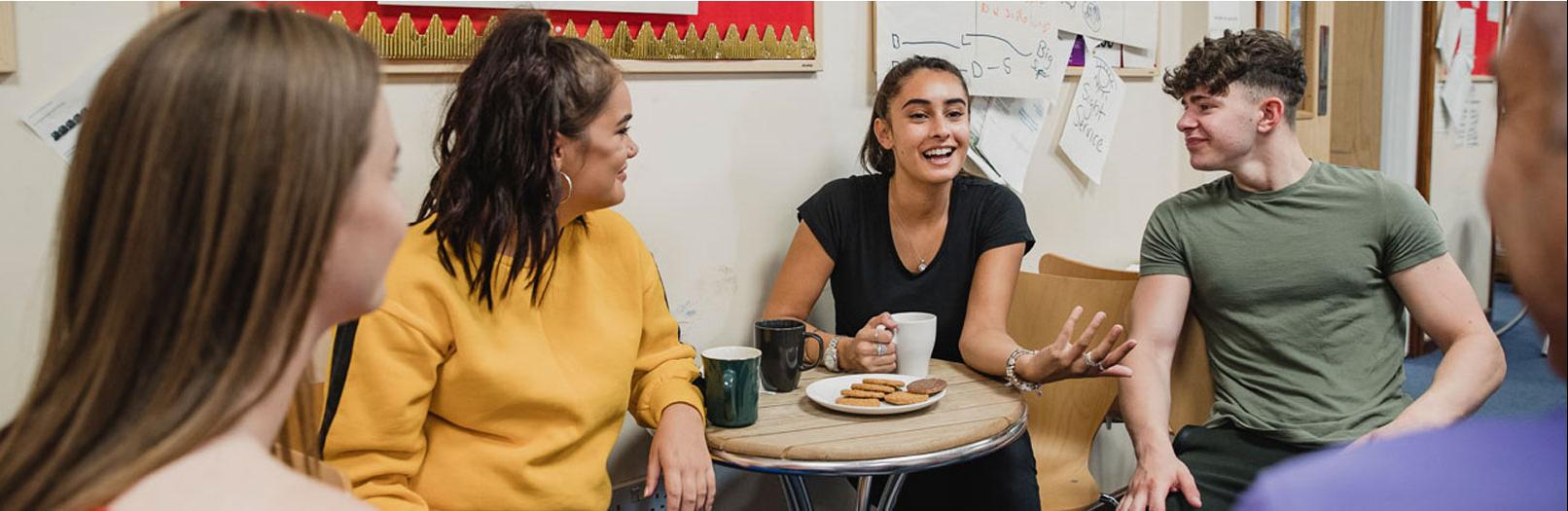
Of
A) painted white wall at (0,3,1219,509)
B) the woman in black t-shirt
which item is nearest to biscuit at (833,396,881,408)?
the woman in black t-shirt

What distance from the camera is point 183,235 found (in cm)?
72

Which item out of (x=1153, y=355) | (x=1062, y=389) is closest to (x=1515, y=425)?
(x=1153, y=355)

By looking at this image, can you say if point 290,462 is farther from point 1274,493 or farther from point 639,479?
point 639,479

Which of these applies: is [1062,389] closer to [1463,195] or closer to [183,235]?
[183,235]

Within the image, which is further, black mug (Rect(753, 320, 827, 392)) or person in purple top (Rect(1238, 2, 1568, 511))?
black mug (Rect(753, 320, 827, 392))

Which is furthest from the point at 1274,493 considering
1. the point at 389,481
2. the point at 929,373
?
the point at 929,373

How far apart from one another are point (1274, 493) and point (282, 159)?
1.91 feet

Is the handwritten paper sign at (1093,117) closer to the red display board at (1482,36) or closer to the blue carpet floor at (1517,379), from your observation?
the blue carpet floor at (1517,379)

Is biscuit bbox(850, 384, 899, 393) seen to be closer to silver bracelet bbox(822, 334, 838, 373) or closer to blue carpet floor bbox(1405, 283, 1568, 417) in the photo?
silver bracelet bbox(822, 334, 838, 373)

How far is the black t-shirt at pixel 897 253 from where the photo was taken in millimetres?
2348

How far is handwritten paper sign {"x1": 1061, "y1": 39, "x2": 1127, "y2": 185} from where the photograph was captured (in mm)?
3070

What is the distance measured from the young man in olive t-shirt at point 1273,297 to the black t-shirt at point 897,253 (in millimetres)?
309

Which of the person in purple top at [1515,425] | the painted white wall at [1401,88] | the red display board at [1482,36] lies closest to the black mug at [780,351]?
the person in purple top at [1515,425]

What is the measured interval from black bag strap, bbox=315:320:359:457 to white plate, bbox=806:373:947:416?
0.72 metres
